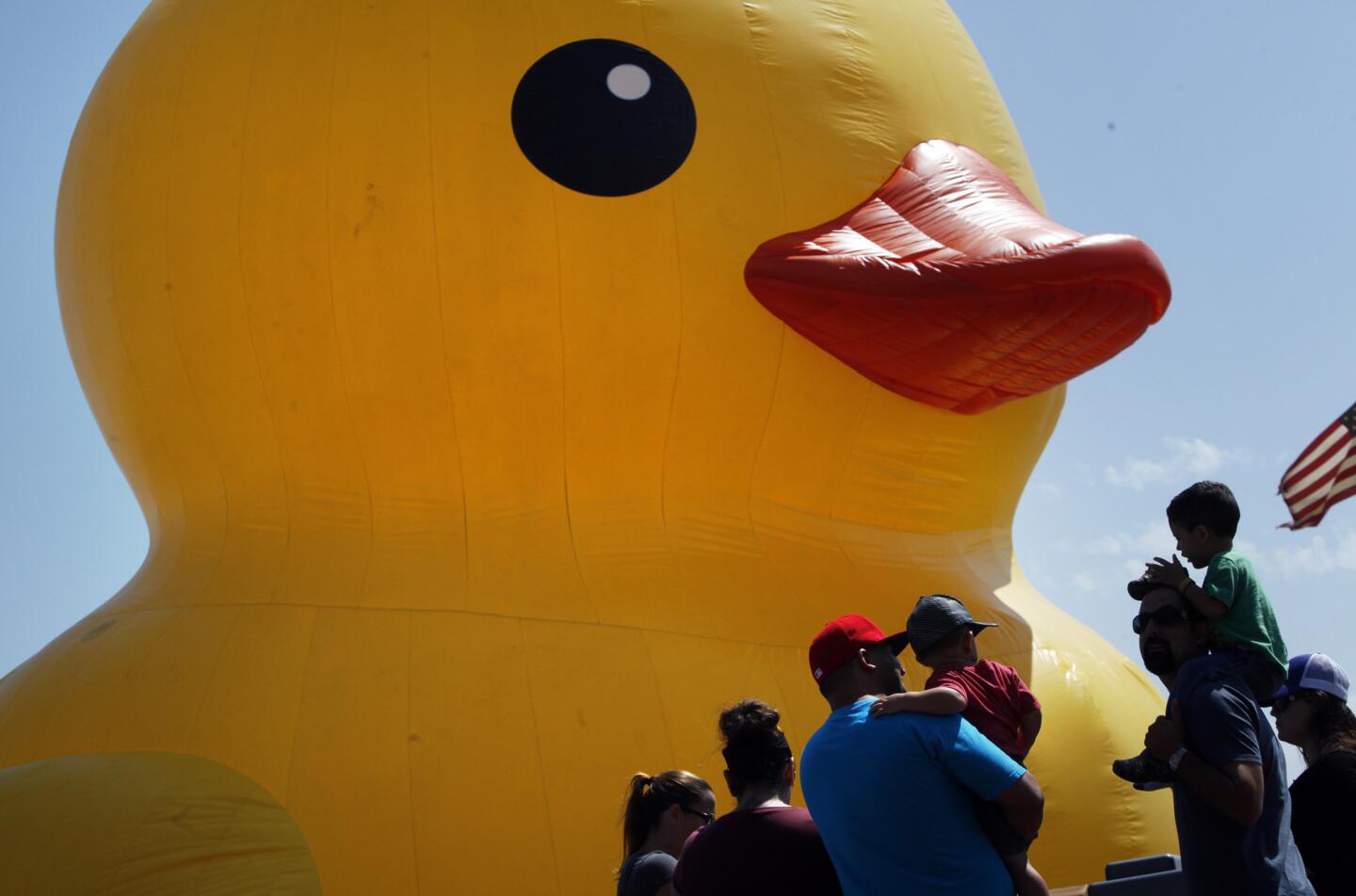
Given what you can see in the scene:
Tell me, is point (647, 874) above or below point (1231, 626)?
below

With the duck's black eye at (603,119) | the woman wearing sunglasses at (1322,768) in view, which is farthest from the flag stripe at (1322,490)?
the woman wearing sunglasses at (1322,768)

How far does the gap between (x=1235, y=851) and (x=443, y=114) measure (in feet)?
13.0

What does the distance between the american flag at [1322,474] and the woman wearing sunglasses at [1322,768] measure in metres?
→ 5.00

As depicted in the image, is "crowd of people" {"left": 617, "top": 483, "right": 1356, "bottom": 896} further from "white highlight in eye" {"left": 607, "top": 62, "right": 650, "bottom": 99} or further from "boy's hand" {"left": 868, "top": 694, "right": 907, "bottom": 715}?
"white highlight in eye" {"left": 607, "top": 62, "right": 650, "bottom": 99}

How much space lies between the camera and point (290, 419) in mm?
5496

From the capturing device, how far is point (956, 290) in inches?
201

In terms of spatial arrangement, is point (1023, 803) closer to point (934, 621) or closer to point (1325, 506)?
point (934, 621)

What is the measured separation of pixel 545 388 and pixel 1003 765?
10.3ft

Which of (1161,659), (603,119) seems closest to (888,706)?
(1161,659)

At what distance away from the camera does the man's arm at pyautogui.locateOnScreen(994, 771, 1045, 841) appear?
2.48 m

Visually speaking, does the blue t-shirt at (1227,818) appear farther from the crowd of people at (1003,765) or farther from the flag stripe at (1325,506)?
the flag stripe at (1325,506)

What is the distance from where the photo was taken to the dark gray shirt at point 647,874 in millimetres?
3203

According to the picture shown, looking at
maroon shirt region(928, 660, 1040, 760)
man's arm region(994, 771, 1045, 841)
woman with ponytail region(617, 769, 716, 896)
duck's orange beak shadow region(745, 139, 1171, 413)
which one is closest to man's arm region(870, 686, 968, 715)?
man's arm region(994, 771, 1045, 841)

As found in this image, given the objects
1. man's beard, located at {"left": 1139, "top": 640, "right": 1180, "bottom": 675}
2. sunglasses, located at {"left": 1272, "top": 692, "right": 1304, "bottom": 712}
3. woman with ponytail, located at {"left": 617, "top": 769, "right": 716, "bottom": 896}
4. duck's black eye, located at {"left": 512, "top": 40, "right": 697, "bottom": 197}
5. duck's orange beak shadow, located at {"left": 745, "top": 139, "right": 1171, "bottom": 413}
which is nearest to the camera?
man's beard, located at {"left": 1139, "top": 640, "right": 1180, "bottom": 675}
